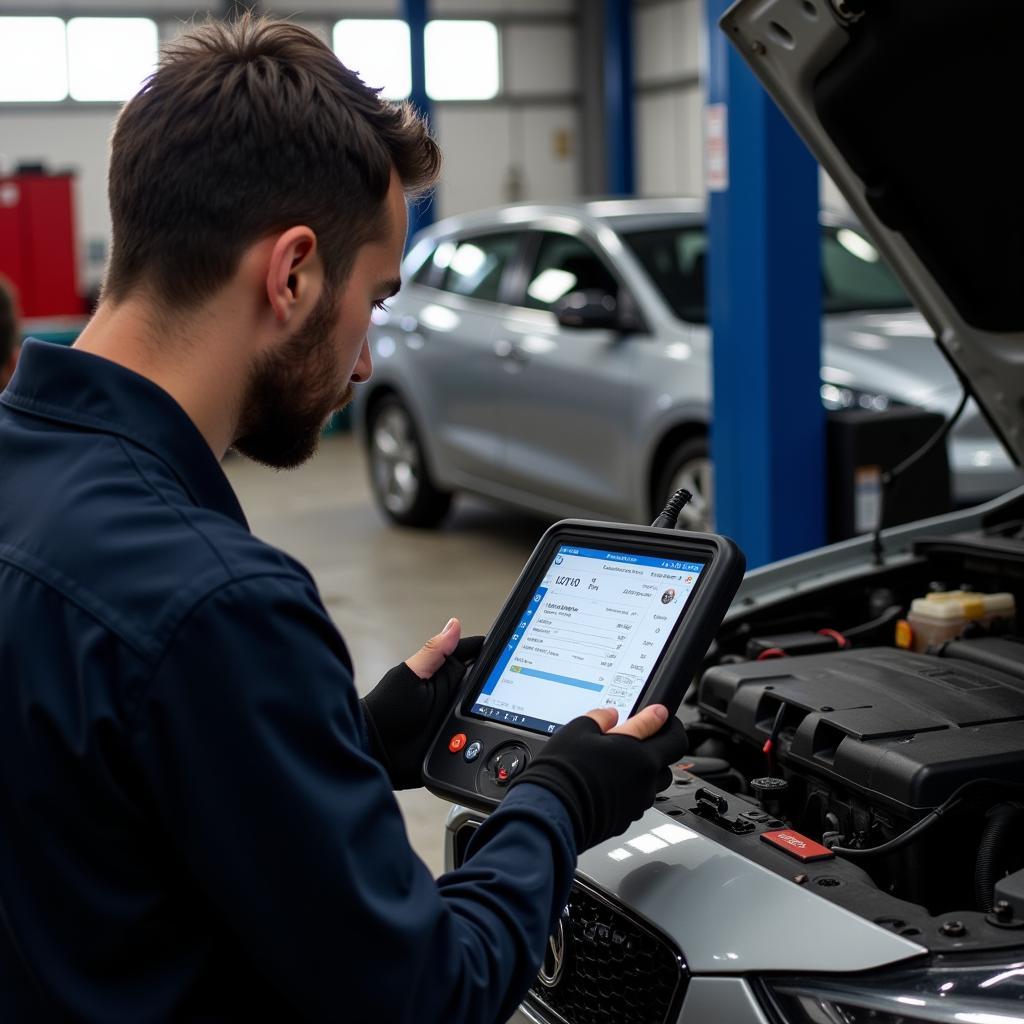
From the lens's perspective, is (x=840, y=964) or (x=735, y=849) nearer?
(x=840, y=964)

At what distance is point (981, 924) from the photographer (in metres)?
1.52

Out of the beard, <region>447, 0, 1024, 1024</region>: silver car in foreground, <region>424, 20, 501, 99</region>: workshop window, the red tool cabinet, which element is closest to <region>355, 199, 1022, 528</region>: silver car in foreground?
<region>447, 0, 1024, 1024</region>: silver car in foreground

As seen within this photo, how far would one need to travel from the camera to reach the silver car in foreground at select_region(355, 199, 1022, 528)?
4.98 m

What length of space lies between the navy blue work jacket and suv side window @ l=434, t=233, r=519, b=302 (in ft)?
17.3

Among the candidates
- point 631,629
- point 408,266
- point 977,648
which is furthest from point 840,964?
point 408,266

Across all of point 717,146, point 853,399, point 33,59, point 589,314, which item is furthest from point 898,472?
point 33,59

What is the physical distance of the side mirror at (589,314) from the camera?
548cm

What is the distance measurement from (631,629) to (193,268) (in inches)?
26.3

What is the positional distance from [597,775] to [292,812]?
1.17ft

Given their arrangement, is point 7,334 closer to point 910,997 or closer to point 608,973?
point 608,973

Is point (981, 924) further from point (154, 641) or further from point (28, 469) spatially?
point (28, 469)

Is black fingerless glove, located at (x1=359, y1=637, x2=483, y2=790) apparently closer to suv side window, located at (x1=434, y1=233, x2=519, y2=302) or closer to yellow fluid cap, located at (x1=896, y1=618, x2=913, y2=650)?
yellow fluid cap, located at (x1=896, y1=618, x2=913, y2=650)

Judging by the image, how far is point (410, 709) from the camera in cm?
Answer: 169

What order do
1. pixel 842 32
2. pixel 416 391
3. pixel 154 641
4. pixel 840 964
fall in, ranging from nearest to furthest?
pixel 154 641
pixel 840 964
pixel 842 32
pixel 416 391
